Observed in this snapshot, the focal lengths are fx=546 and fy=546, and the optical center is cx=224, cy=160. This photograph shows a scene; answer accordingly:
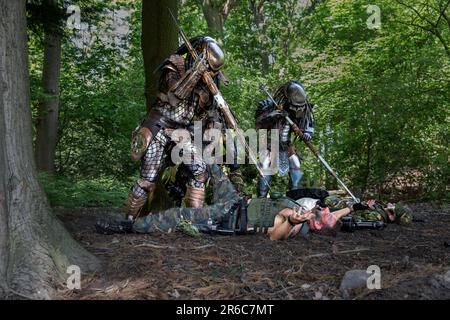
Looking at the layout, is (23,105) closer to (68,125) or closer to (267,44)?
(68,125)

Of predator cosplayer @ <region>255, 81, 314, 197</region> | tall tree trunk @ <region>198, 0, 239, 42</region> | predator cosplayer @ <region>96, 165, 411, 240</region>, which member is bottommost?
predator cosplayer @ <region>96, 165, 411, 240</region>

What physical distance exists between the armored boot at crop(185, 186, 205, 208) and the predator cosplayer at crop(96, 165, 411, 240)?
0.58ft

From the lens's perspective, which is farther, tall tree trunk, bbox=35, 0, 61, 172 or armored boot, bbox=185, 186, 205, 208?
tall tree trunk, bbox=35, 0, 61, 172

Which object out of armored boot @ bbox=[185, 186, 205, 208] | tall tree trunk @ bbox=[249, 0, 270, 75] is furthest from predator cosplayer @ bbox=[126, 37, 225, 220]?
tall tree trunk @ bbox=[249, 0, 270, 75]

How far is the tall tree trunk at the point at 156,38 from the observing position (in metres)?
6.46

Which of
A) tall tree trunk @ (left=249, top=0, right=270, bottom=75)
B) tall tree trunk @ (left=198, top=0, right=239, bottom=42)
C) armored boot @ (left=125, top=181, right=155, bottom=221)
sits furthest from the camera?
tall tree trunk @ (left=249, top=0, right=270, bottom=75)

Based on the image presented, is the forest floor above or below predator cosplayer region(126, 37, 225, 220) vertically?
below

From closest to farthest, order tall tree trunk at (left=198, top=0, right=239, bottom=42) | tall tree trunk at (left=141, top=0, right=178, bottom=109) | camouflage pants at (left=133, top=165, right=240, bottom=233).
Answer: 1. camouflage pants at (left=133, top=165, right=240, bottom=233)
2. tall tree trunk at (left=141, top=0, right=178, bottom=109)
3. tall tree trunk at (left=198, top=0, right=239, bottom=42)

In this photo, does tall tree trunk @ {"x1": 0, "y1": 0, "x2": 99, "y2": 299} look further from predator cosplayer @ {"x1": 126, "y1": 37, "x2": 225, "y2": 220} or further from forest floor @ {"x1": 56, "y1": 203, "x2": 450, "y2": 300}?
predator cosplayer @ {"x1": 126, "y1": 37, "x2": 225, "y2": 220}

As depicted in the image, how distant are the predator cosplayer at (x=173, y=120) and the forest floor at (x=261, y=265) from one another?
2.25 feet

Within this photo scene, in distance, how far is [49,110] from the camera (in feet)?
34.4

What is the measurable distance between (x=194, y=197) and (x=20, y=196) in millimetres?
2378

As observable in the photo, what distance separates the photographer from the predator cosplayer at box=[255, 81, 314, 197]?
7.51 metres
